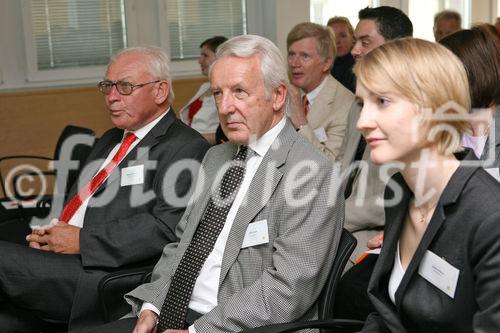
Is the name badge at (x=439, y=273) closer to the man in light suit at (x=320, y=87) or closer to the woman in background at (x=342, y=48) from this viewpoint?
the man in light suit at (x=320, y=87)

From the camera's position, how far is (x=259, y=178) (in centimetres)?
217

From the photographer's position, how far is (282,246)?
2.00 m

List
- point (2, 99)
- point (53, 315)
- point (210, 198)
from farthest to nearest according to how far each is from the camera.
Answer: point (2, 99)
point (53, 315)
point (210, 198)

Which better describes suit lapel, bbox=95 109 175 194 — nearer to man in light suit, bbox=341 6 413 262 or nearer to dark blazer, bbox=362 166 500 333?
man in light suit, bbox=341 6 413 262

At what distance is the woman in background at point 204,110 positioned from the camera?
17.0ft

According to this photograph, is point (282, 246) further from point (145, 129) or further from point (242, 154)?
point (145, 129)

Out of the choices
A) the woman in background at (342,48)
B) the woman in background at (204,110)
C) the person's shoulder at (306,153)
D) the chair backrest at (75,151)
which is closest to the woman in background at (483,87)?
the person's shoulder at (306,153)

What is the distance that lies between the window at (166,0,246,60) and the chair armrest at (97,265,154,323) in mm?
4264

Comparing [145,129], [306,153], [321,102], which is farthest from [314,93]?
[306,153]

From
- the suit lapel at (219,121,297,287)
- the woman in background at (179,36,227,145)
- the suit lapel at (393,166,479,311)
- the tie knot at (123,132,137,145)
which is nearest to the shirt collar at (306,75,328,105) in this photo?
the woman in background at (179,36,227,145)

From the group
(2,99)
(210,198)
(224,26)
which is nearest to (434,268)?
(210,198)

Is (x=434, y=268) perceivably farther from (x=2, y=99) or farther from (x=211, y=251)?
(x=2, y=99)

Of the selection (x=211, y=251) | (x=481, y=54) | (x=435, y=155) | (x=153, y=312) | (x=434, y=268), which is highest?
(x=481, y=54)

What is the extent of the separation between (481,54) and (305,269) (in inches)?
40.6
